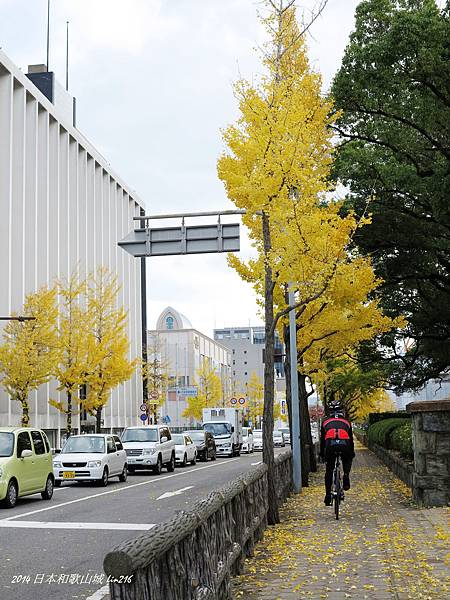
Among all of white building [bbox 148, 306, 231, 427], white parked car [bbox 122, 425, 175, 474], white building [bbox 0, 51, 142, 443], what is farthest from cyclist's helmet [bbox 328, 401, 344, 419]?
white building [bbox 148, 306, 231, 427]

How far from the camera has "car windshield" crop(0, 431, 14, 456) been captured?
17.1m

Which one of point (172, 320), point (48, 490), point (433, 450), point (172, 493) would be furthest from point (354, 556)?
point (172, 320)

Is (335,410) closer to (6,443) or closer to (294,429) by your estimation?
(294,429)

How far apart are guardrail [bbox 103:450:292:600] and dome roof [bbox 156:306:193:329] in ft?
354

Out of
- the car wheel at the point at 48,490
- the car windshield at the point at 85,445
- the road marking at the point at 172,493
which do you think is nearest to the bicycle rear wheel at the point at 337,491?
the road marking at the point at 172,493

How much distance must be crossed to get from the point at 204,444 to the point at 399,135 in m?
26.2

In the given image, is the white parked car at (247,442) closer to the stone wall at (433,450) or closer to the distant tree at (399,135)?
the distant tree at (399,135)

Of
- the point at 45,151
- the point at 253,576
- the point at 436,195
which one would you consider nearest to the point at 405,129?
the point at 436,195

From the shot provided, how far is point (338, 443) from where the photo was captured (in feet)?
43.7

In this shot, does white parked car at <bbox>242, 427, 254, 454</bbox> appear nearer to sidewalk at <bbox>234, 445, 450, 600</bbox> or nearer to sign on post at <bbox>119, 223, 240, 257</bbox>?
sign on post at <bbox>119, 223, 240, 257</bbox>

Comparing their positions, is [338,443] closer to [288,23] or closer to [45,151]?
[288,23]

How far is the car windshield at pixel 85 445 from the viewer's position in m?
24.3

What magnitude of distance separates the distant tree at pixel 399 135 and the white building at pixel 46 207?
28.3m

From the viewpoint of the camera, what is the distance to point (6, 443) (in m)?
17.3
